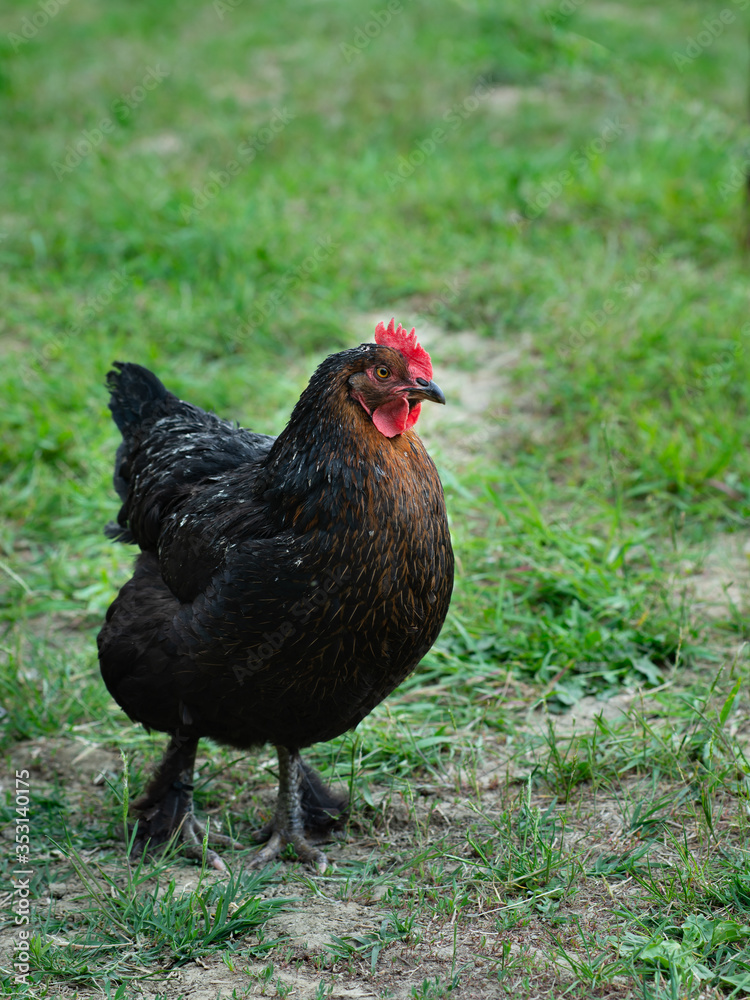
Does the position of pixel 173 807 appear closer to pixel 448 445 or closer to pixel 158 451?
pixel 158 451

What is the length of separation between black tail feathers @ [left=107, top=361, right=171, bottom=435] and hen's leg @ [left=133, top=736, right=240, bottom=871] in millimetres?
1241

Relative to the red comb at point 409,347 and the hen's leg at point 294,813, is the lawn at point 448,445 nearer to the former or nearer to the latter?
the hen's leg at point 294,813

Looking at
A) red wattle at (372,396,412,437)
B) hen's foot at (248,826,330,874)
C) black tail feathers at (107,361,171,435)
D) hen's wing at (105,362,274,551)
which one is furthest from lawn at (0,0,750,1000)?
red wattle at (372,396,412,437)

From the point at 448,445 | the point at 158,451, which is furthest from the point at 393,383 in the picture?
the point at 448,445

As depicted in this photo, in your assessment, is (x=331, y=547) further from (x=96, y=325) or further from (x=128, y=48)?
(x=128, y=48)

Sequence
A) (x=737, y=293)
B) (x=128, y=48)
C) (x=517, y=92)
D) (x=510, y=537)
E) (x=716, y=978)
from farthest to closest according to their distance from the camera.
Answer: (x=128, y=48) < (x=517, y=92) < (x=737, y=293) < (x=510, y=537) < (x=716, y=978)

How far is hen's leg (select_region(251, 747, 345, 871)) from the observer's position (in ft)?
10.5

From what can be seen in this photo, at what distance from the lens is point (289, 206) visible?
7547 millimetres

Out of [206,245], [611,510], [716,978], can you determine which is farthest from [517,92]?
[716,978]

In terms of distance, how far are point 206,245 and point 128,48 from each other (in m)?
5.04

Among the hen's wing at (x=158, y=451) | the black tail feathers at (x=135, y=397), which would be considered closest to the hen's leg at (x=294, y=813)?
the hen's wing at (x=158, y=451)

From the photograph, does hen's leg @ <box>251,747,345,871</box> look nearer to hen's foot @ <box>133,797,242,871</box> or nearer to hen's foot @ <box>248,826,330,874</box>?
hen's foot @ <box>248,826,330,874</box>

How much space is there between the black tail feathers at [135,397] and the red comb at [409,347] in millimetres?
1294

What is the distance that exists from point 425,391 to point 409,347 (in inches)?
5.8
